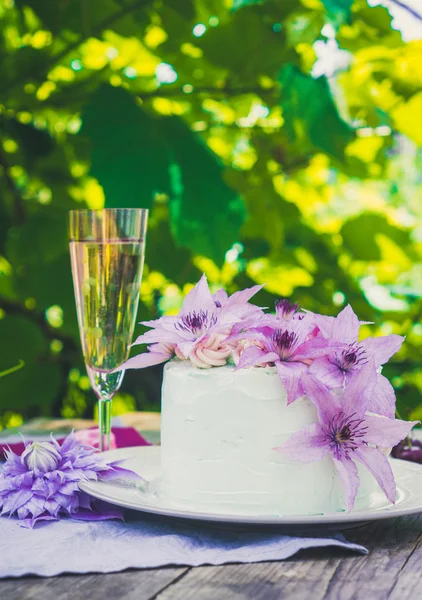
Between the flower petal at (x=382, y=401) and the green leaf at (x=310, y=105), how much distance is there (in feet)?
2.72

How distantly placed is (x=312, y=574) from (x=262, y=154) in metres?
1.61

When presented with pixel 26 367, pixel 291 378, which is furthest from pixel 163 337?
pixel 26 367

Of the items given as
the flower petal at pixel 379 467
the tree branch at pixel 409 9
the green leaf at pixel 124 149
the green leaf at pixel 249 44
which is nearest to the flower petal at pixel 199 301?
the flower petal at pixel 379 467

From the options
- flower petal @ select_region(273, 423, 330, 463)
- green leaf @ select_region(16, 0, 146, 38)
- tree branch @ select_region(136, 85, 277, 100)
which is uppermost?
green leaf @ select_region(16, 0, 146, 38)

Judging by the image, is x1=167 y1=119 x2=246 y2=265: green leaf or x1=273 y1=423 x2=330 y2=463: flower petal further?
x1=167 y1=119 x2=246 y2=265: green leaf

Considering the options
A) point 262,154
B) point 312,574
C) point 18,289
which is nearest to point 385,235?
point 262,154

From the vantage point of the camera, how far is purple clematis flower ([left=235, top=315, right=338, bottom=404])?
820 mm

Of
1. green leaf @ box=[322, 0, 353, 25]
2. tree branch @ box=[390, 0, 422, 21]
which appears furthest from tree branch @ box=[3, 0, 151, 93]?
green leaf @ box=[322, 0, 353, 25]

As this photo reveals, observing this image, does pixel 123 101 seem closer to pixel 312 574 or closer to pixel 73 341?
pixel 73 341

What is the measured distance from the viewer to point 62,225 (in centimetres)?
204

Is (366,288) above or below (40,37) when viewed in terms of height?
below

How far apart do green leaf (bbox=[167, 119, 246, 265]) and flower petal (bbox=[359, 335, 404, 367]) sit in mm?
817

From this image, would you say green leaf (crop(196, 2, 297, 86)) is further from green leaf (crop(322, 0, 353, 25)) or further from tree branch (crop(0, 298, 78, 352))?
tree branch (crop(0, 298, 78, 352))

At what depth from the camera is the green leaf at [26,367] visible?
210cm
